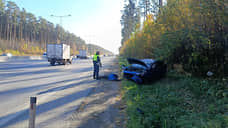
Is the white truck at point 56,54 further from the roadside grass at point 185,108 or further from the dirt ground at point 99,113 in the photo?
the roadside grass at point 185,108

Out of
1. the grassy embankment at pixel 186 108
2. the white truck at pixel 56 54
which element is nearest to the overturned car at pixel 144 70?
the grassy embankment at pixel 186 108

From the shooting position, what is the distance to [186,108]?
15.9 feet

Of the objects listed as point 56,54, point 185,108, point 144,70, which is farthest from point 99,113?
point 56,54

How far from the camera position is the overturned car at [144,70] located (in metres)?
8.02

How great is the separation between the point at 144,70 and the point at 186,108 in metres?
3.38

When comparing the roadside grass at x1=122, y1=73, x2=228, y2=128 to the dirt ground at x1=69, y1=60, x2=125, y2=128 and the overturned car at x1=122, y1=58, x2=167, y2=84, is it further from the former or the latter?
the overturned car at x1=122, y1=58, x2=167, y2=84

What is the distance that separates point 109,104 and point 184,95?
256cm

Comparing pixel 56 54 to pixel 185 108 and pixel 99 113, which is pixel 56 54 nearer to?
pixel 99 113

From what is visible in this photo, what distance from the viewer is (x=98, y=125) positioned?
14.0 feet

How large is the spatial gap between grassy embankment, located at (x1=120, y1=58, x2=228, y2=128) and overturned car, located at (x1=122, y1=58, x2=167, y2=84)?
4.58 ft

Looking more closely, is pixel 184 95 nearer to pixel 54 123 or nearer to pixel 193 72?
pixel 193 72

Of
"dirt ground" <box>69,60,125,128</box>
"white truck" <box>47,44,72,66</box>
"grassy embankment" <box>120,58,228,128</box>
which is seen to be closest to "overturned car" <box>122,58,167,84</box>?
"grassy embankment" <box>120,58,228,128</box>

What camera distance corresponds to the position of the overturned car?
802 centimetres

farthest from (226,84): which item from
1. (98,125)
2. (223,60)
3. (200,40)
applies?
(98,125)
